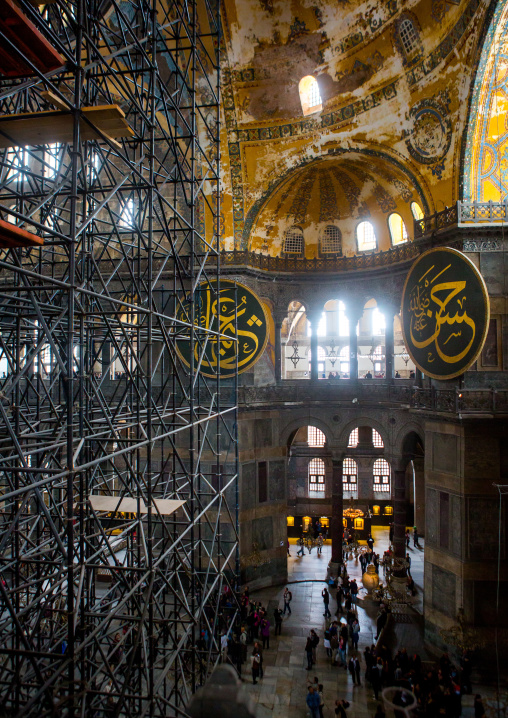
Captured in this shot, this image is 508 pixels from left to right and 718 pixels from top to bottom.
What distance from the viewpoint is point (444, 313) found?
11500mm

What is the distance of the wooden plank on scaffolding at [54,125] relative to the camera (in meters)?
5.05

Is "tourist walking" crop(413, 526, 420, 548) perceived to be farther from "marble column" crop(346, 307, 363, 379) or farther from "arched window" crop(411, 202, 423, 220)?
"arched window" crop(411, 202, 423, 220)

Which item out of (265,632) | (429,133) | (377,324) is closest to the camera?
(265,632)

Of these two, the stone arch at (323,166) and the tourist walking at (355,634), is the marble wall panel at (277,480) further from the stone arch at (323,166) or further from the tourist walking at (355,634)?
the stone arch at (323,166)

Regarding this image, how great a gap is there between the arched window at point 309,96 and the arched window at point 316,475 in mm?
15802

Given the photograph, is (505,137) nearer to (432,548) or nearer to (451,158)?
(451,158)

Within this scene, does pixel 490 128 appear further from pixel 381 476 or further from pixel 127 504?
pixel 381 476

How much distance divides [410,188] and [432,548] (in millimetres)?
9797

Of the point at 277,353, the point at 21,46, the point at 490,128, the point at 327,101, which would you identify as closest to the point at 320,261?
the point at 277,353

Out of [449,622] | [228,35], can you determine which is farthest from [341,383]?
[228,35]

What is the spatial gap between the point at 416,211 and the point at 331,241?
3.44m

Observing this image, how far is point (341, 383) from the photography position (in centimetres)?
1645

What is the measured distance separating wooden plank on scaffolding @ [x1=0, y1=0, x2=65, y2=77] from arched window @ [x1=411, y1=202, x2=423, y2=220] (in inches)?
432

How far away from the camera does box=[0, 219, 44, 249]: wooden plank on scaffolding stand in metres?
4.43
